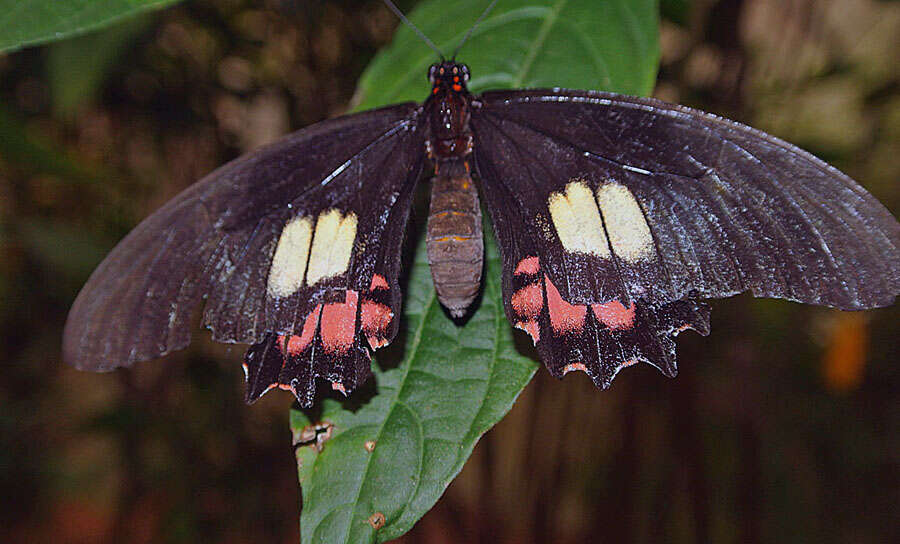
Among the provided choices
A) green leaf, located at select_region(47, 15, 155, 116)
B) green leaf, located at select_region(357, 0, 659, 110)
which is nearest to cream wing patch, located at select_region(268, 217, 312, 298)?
green leaf, located at select_region(357, 0, 659, 110)

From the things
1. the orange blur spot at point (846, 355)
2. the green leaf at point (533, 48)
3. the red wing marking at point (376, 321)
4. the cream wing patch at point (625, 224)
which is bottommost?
the red wing marking at point (376, 321)

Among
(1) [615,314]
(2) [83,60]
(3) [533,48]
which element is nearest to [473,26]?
(3) [533,48]

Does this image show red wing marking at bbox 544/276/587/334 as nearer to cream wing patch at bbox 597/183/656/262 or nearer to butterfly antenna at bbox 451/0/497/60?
cream wing patch at bbox 597/183/656/262

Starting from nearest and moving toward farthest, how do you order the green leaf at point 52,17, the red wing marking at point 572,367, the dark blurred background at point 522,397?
the green leaf at point 52,17 → the red wing marking at point 572,367 → the dark blurred background at point 522,397

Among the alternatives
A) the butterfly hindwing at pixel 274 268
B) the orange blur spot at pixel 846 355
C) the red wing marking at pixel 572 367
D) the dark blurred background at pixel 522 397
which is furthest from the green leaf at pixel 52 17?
the orange blur spot at pixel 846 355

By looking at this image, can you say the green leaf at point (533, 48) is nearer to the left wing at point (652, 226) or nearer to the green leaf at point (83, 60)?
the left wing at point (652, 226)

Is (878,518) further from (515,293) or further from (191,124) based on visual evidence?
(191,124)

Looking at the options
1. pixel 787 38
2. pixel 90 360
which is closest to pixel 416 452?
pixel 90 360
